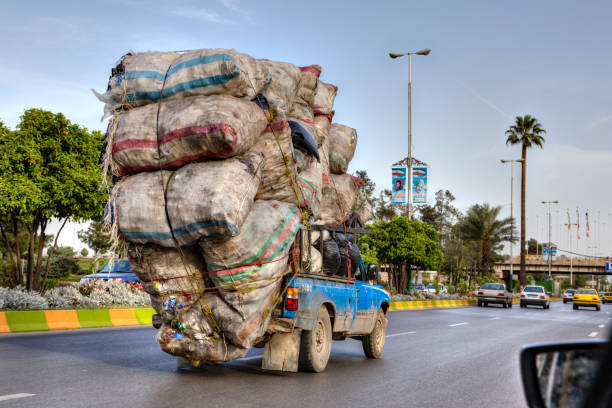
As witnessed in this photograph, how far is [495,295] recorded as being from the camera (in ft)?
133

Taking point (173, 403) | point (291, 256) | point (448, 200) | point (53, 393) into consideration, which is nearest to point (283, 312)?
point (291, 256)

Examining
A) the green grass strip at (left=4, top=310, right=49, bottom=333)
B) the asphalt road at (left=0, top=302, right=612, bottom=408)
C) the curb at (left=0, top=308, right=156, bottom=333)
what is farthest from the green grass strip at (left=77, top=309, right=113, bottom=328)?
the asphalt road at (left=0, top=302, right=612, bottom=408)

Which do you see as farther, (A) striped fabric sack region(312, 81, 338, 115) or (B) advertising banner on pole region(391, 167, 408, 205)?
(B) advertising banner on pole region(391, 167, 408, 205)

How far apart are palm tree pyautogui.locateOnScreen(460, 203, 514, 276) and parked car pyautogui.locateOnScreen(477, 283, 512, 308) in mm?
22359

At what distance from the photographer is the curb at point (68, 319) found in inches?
519

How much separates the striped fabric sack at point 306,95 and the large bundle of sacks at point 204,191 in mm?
1220

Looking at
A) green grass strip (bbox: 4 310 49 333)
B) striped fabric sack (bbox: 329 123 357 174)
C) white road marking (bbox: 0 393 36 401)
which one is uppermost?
striped fabric sack (bbox: 329 123 357 174)

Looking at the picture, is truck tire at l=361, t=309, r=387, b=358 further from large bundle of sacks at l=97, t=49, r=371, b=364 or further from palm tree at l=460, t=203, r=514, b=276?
palm tree at l=460, t=203, r=514, b=276

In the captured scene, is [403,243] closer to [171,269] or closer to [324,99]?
[324,99]

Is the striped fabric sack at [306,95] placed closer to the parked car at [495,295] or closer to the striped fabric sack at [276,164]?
the striped fabric sack at [276,164]

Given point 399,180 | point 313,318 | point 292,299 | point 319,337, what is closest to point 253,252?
point 292,299

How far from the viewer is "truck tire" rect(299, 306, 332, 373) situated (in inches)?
346

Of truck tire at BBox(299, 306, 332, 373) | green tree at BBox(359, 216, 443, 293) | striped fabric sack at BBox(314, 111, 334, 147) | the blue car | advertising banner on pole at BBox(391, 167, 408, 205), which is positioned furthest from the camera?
green tree at BBox(359, 216, 443, 293)

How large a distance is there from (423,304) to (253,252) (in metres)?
29.8
